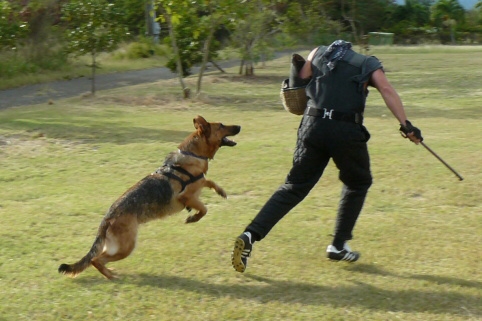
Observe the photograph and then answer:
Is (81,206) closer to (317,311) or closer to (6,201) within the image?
(6,201)

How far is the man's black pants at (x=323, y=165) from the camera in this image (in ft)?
16.9

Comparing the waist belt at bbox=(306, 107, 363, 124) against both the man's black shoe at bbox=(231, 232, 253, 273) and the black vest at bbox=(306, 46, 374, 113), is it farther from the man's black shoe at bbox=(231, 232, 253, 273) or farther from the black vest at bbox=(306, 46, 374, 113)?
the man's black shoe at bbox=(231, 232, 253, 273)

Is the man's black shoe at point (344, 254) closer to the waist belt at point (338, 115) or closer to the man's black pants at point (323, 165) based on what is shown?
the man's black pants at point (323, 165)

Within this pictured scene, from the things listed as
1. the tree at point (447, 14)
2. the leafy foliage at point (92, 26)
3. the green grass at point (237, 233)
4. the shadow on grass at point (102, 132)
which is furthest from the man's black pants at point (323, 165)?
the tree at point (447, 14)

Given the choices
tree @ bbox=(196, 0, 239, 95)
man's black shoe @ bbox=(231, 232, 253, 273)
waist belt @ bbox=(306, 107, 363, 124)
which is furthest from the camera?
tree @ bbox=(196, 0, 239, 95)

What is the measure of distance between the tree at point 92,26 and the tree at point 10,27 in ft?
13.1

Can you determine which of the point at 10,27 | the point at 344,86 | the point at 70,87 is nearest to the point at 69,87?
the point at 70,87

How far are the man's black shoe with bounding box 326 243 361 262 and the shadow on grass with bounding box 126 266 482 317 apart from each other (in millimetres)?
410

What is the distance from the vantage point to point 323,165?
17.8 feet

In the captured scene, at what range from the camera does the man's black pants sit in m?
5.14

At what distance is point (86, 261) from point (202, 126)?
1.59 m

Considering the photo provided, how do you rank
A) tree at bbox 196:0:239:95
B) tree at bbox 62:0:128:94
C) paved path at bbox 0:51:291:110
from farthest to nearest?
paved path at bbox 0:51:291:110 < tree at bbox 62:0:128:94 < tree at bbox 196:0:239:95

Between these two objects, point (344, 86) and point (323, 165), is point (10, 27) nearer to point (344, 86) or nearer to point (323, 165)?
point (323, 165)

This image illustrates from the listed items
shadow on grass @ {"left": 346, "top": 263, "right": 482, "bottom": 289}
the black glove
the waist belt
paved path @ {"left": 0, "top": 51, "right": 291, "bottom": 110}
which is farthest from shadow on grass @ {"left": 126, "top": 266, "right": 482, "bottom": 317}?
paved path @ {"left": 0, "top": 51, "right": 291, "bottom": 110}
